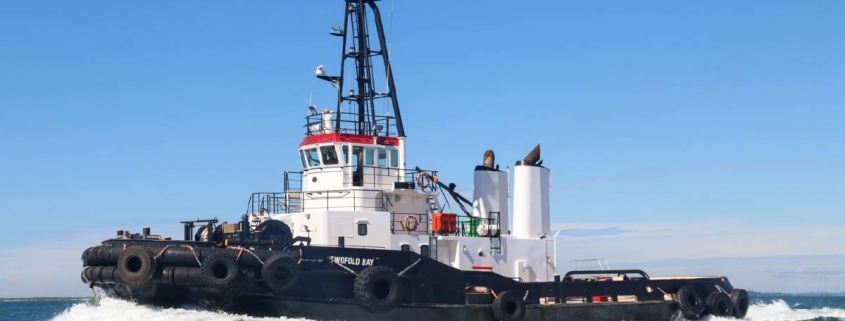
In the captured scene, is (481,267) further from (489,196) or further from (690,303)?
(690,303)

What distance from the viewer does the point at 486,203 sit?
21766 mm

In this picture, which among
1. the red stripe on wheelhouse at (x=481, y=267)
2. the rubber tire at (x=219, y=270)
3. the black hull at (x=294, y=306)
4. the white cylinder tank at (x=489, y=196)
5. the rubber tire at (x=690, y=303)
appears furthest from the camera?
the rubber tire at (x=690, y=303)

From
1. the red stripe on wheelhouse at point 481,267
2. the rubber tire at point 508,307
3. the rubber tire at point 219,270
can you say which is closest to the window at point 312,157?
the red stripe on wheelhouse at point 481,267

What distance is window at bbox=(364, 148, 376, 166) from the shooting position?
68.6 feet

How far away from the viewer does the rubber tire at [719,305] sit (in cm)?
2242

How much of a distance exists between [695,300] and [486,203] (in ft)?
17.7

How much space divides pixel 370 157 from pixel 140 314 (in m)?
6.22

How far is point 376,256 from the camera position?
60.3 feet

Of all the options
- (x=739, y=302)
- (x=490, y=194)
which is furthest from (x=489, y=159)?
(x=739, y=302)

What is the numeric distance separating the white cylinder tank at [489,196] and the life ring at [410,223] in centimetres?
194

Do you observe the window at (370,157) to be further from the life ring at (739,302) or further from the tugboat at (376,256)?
the life ring at (739,302)

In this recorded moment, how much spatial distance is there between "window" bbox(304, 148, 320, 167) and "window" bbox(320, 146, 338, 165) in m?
0.18

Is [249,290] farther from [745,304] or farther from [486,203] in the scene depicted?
[745,304]

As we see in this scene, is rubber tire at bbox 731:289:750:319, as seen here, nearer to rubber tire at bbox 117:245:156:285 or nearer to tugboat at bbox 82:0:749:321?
tugboat at bbox 82:0:749:321
